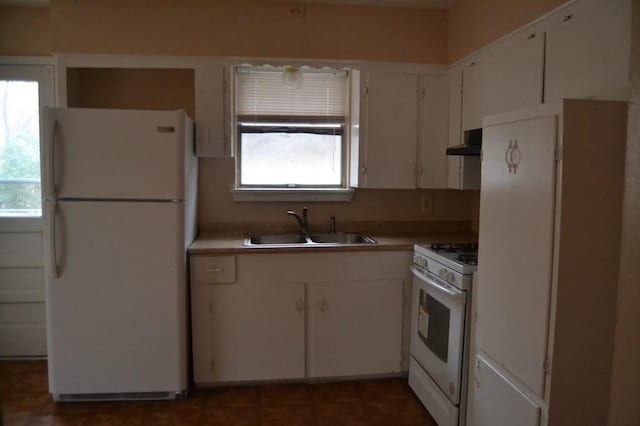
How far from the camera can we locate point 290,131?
3336mm

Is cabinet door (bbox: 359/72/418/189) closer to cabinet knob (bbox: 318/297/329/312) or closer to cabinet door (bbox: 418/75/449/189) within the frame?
cabinet door (bbox: 418/75/449/189)

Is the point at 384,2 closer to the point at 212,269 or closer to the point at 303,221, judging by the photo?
the point at 303,221

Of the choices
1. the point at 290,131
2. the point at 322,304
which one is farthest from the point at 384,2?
the point at 322,304

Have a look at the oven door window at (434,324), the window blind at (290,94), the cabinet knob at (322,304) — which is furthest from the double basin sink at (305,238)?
the window blind at (290,94)

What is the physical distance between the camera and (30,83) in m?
3.14

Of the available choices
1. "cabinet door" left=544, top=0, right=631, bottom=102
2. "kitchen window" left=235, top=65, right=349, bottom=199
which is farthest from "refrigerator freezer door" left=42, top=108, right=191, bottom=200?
"cabinet door" left=544, top=0, right=631, bottom=102

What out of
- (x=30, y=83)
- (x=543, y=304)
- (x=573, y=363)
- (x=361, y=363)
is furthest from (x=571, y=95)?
(x=30, y=83)

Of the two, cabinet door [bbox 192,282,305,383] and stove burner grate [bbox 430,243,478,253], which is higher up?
stove burner grate [bbox 430,243,478,253]

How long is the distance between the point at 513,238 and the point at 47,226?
92.8 inches

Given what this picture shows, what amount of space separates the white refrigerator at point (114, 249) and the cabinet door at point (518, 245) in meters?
1.65

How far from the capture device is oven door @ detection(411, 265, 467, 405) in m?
2.17

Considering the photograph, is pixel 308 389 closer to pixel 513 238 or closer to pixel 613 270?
pixel 513 238

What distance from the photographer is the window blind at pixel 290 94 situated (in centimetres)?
325

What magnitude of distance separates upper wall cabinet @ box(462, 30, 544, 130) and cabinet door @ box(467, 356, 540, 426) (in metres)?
1.28
